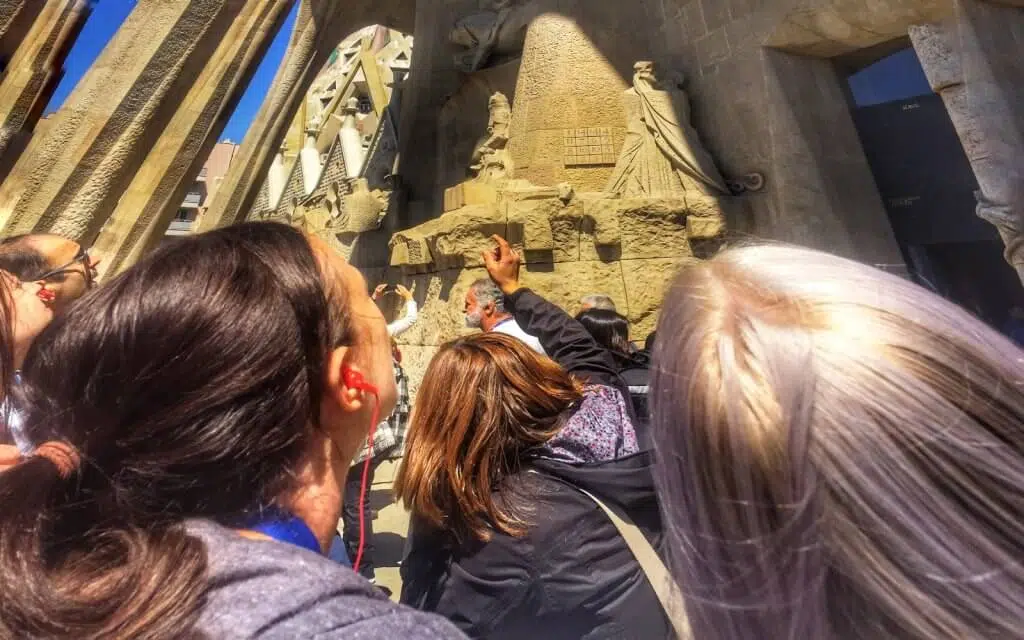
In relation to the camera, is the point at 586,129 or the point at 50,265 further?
the point at 586,129

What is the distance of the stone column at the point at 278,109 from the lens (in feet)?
20.3

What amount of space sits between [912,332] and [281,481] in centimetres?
67

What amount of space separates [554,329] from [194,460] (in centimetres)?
138

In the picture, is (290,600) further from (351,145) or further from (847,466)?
(351,145)

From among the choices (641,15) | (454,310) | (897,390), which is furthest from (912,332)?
(641,15)

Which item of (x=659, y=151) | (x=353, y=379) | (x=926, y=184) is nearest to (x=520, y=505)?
(x=353, y=379)

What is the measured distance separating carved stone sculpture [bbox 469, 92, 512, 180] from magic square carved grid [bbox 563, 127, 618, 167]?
58 cm

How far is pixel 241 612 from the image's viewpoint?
0.48 meters

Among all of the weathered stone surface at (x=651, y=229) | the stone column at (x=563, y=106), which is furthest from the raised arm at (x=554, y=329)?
the stone column at (x=563, y=106)

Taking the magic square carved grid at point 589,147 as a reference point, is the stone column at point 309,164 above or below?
above

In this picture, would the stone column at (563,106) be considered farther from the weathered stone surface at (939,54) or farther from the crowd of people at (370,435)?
the crowd of people at (370,435)

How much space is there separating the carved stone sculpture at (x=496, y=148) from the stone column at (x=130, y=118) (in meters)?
2.19

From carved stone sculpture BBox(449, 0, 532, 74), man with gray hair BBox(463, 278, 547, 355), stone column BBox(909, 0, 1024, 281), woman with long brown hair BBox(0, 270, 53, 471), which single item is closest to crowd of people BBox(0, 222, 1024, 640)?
woman with long brown hair BBox(0, 270, 53, 471)

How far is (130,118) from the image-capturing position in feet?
11.6
